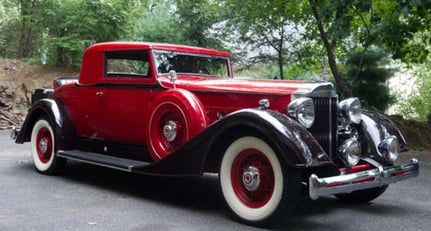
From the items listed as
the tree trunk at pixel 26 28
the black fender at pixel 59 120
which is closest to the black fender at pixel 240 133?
the black fender at pixel 59 120

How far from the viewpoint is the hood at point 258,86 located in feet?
13.8

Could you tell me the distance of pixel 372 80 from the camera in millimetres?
11820

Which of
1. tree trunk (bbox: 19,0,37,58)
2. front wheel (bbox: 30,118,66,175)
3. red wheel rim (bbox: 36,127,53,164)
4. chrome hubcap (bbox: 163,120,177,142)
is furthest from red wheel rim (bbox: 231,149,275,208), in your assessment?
tree trunk (bbox: 19,0,37,58)

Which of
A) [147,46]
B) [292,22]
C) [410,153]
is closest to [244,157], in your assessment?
[147,46]

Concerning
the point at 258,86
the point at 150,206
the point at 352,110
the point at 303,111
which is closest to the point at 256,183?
the point at 303,111

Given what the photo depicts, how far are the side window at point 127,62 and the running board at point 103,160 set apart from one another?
0.96m

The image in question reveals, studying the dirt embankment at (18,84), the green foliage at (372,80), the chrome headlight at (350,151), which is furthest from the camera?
the dirt embankment at (18,84)

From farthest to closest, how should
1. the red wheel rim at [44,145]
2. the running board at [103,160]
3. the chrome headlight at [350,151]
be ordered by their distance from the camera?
1. the red wheel rim at [44,145]
2. the running board at [103,160]
3. the chrome headlight at [350,151]

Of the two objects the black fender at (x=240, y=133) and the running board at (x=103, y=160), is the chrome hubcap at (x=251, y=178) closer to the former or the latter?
the black fender at (x=240, y=133)

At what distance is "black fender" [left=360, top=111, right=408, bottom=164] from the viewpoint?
4.56m

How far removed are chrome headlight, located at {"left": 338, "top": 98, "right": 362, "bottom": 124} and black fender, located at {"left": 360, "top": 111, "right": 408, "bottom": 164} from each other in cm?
18

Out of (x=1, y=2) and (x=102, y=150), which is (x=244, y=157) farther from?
(x=1, y=2)

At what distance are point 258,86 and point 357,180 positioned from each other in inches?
51.4

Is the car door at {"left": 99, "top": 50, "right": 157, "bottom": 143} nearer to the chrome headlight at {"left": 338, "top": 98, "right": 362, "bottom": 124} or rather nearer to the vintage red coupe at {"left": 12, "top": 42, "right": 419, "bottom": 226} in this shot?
the vintage red coupe at {"left": 12, "top": 42, "right": 419, "bottom": 226}
